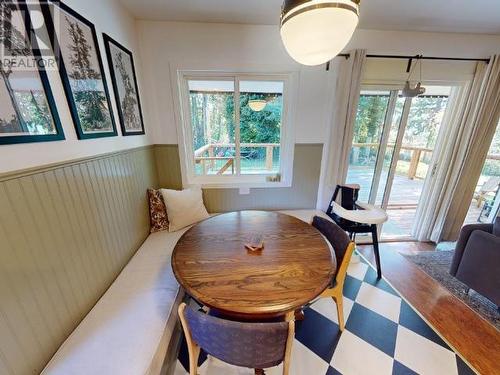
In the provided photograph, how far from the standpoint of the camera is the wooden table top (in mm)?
883

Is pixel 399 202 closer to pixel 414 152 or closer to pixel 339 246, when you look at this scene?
pixel 414 152

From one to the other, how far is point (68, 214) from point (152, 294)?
0.65 metres

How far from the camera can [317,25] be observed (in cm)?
73

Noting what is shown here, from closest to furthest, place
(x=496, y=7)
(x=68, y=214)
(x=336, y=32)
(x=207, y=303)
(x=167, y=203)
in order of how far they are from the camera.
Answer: (x=336, y=32), (x=207, y=303), (x=68, y=214), (x=496, y=7), (x=167, y=203)

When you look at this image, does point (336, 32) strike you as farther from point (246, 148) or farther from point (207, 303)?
point (246, 148)

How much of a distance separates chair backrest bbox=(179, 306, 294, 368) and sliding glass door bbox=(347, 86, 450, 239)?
86.9 inches

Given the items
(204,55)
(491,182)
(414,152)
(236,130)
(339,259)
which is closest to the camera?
(339,259)

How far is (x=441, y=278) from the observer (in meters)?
2.03

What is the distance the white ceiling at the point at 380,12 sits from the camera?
156 cm

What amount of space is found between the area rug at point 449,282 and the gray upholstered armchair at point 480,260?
156 millimetres

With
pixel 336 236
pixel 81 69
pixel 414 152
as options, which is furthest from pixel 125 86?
pixel 414 152

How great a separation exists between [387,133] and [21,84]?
2.99 meters

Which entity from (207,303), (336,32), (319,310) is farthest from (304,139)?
(207,303)

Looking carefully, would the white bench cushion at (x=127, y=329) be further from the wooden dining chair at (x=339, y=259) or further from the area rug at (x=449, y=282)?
the area rug at (x=449, y=282)
